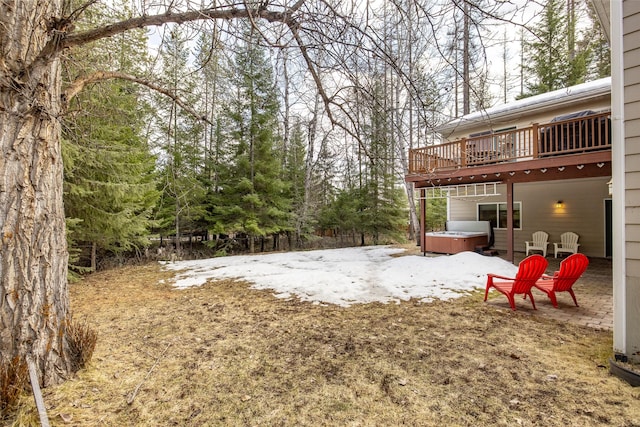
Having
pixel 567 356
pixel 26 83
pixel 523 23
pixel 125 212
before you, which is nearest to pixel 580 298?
pixel 567 356

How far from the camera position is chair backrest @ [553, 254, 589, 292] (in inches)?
166

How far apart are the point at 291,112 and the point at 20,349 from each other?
1159 centimetres

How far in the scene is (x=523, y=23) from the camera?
2338 mm

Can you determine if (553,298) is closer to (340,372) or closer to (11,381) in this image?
(340,372)

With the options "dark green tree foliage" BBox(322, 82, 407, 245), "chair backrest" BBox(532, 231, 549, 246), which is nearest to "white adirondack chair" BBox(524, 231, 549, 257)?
"chair backrest" BBox(532, 231, 549, 246)

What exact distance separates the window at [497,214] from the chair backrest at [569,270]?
7.16m

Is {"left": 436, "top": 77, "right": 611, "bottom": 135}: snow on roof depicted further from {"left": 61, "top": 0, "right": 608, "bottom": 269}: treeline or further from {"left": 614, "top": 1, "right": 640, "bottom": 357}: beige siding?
{"left": 614, "top": 1, "right": 640, "bottom": 357}: beige siding

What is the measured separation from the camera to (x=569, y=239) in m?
9.39

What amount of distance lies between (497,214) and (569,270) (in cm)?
753

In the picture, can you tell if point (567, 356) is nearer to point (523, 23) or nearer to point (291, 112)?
point (523, 23)

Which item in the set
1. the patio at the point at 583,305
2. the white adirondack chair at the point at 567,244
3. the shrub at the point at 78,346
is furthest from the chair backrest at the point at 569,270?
the white adirondack chair at the point at 567,244

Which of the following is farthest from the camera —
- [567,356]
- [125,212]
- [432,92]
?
[125,212]

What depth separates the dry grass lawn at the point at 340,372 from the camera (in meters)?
2.05

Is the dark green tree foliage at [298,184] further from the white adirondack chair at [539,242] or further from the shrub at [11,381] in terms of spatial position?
the shrub at [11,381]
